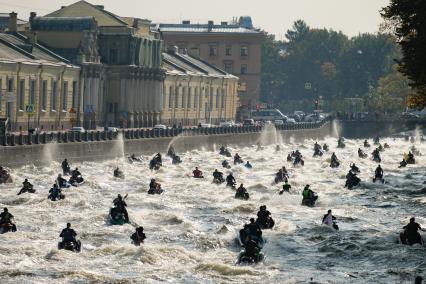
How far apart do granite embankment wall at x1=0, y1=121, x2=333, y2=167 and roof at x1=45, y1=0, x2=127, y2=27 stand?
53.5ft

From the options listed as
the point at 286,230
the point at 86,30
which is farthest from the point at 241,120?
the point at 286,230

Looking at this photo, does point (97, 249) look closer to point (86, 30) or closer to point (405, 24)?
point (405, 24)

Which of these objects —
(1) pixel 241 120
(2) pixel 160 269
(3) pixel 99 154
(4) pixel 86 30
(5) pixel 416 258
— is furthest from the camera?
(1) pixel 241 120

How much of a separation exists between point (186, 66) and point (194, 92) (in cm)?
457

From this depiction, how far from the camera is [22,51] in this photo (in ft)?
388

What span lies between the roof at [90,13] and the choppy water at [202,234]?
185 feet

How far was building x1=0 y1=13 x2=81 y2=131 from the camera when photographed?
112 meters

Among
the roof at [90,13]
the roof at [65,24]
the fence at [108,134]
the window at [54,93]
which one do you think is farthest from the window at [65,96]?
the roof at [90,13]

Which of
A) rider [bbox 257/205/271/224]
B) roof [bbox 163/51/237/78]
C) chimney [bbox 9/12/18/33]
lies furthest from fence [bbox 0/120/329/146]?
rider [bbox 257/205/271/224]

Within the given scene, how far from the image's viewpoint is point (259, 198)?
7225 cm

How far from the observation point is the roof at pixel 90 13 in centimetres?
14338

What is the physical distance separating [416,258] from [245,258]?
20.5ft

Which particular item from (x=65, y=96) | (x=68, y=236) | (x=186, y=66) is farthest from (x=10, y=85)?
(x=68, y=236)

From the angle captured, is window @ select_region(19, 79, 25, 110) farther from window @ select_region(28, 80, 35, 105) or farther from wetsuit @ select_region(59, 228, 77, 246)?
wetsuit @ select_region(59, 228, 77, 246)
